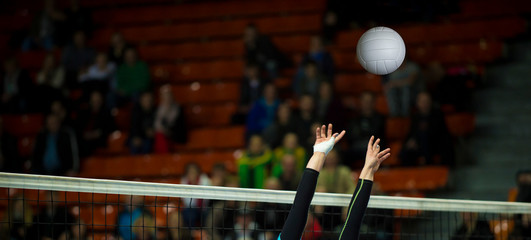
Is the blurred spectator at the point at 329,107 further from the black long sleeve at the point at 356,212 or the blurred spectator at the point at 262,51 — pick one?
the black long sleeve at the point at 356,212

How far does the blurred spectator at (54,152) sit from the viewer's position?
13.9m

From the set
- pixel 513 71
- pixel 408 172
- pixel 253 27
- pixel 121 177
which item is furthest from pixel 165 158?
pixel 513 71

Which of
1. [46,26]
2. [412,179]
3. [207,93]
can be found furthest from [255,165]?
[46,26]

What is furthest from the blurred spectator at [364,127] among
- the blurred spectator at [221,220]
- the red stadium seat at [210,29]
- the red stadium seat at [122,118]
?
the red stadium seat at [122,118]

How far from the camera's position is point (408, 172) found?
486 inches

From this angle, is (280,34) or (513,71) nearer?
(513,71)

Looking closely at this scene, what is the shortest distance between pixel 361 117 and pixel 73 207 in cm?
485

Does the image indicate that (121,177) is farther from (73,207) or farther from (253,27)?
(253,27)

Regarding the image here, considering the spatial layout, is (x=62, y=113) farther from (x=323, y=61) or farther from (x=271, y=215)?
(x=271, y=215)

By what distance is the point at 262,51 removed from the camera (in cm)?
1485

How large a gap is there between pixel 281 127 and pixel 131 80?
3538mm

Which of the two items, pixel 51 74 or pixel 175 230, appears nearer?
pixel 175 230

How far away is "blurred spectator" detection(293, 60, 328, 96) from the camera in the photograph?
13.7m

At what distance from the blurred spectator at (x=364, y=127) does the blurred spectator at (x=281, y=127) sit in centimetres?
84
